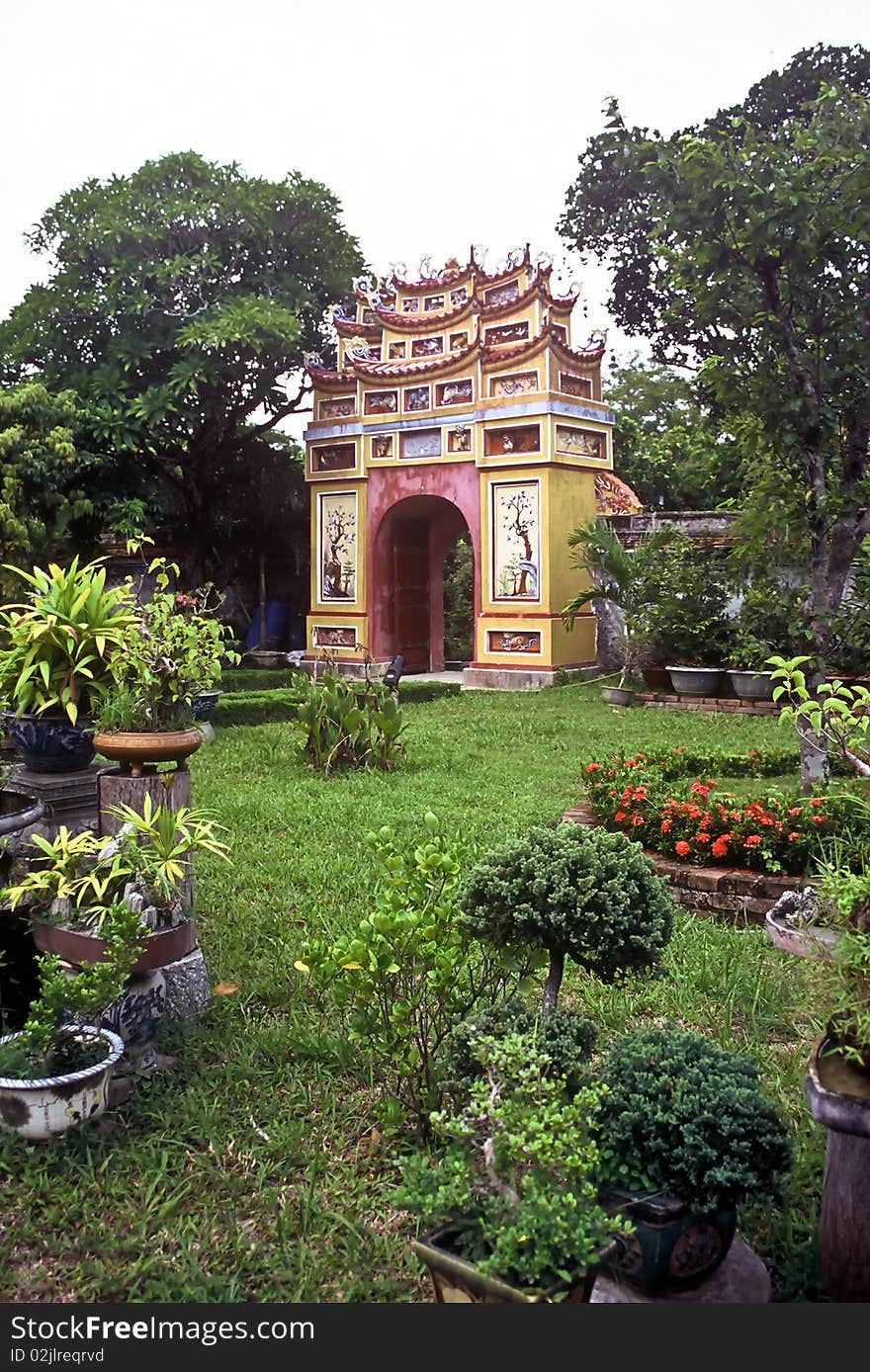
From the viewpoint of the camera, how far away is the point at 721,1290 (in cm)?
201

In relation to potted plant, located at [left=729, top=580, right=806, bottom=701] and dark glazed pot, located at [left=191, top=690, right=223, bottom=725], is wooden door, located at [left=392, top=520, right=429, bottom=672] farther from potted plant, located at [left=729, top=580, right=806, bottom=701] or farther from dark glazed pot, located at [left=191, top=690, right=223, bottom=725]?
dark glazed pot, located at [left=191, top=690, right=223, bottom=725]

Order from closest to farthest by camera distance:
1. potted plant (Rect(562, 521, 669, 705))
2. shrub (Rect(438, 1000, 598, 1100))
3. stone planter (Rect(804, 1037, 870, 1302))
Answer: stone planter (Rect(804, 1037, 870, 1302)), shrub (Rect(438, 1000, 598, 1100)), potted plant (Rect(562, 521, 669, 705))

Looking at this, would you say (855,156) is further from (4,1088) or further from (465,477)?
(465,477)

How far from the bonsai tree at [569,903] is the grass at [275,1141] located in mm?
546

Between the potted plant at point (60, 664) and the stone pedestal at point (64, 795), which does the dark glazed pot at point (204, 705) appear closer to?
the stone pedestal at point (64, 795)

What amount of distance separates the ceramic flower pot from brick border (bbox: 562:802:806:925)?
1.74 meters

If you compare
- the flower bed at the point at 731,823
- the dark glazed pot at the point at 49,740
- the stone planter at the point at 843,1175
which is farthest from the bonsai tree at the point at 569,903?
the dark glazed pot at the point at 49,740

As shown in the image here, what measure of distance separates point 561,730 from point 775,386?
4.91 metres

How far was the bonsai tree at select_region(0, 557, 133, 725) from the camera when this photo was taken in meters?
3.90

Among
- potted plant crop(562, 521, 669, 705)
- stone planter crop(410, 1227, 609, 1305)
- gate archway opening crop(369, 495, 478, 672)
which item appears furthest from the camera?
gate archway opening crop(369, 495, 478, 672)

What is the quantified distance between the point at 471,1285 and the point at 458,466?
564 inches

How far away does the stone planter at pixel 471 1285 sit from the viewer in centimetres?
171

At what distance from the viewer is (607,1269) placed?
79.1 inches

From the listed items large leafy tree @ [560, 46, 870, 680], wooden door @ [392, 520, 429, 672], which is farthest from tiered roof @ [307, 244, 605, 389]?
large leafy tree @ [560, 46, 870, 680]
